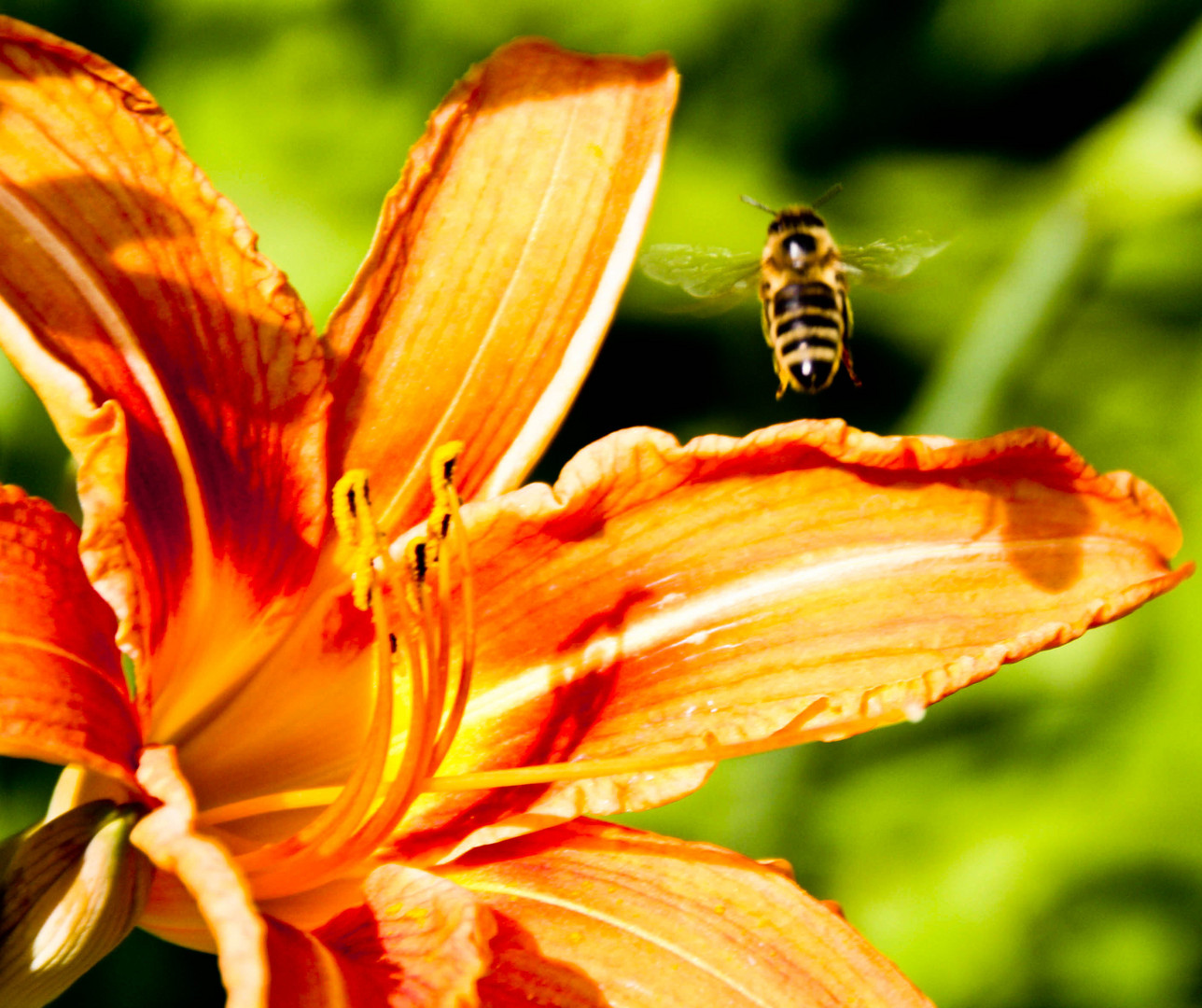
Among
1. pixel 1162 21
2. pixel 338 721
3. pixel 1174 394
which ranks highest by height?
pixel 1162 21

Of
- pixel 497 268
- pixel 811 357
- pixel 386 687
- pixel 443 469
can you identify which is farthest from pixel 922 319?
pixel 386 687

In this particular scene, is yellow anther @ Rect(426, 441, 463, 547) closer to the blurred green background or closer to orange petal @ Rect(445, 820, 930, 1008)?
orange petal @ Rect(445, 820, 930, 1008)

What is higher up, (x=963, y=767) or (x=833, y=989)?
(x=963, y=767)

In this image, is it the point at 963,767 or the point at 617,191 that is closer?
the point at 617,191

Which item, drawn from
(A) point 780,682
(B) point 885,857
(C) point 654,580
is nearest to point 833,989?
(A) point 780,682

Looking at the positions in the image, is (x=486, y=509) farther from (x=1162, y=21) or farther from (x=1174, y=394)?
(x=1162, y=21)

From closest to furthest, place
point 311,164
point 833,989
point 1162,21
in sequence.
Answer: point 833,989 < point 311,164 < point 1162,21
